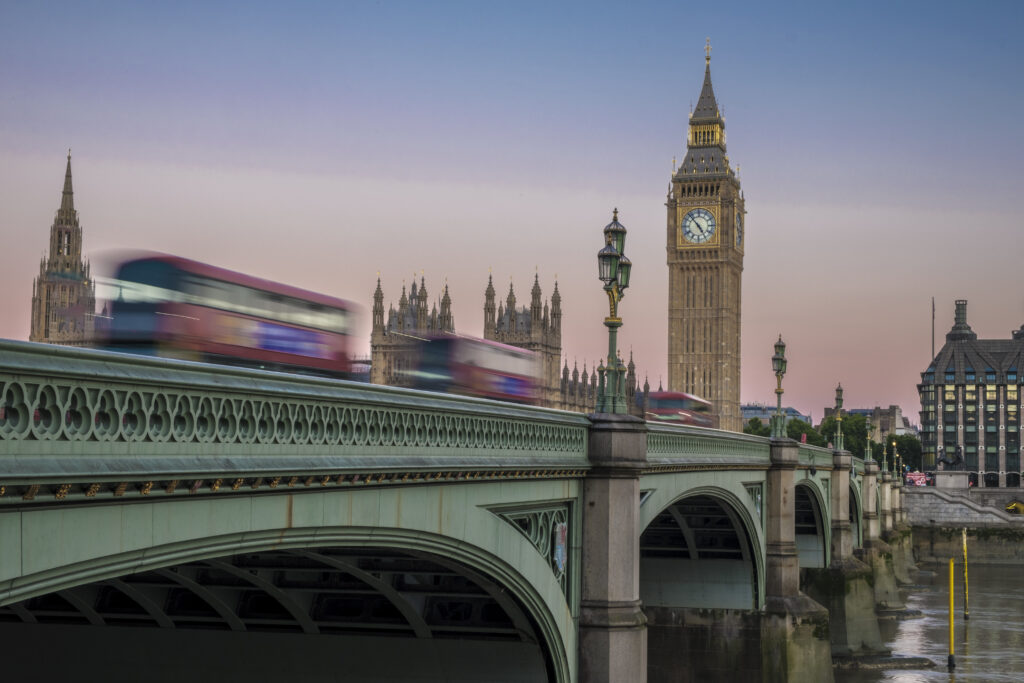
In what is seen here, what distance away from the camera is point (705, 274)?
154 meters

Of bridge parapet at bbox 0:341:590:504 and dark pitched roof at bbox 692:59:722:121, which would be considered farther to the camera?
dark pitched roof at bbox 692:59:722:121

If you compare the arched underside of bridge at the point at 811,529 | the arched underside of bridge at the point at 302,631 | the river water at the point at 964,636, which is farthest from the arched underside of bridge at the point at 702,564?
the arched underside of bridge at the point at 302,631

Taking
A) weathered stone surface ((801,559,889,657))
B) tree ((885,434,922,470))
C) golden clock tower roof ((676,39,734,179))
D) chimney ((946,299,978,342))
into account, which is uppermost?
golden clock tower roof ((676,39,734,179))

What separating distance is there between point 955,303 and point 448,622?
184677mm

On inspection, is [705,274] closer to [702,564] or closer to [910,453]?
[910,453]

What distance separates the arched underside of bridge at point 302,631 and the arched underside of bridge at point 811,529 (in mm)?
33054

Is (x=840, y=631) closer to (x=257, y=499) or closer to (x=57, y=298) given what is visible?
(x=57, y=298)

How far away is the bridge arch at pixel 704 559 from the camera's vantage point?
34.8 metres

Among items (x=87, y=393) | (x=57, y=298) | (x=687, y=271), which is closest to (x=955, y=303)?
(x=687, y=271)

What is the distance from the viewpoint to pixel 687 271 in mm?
155375

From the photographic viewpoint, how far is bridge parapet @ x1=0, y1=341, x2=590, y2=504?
278 inches

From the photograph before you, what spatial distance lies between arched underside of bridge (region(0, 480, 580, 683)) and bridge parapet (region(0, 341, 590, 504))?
0.76m

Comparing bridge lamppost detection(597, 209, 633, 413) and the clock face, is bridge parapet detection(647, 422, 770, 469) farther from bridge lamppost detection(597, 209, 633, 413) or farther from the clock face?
the clock face

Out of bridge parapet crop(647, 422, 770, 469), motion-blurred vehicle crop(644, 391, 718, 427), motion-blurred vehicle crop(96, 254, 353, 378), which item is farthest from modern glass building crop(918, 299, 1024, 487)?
motion-blurred vehicle crop(96, 254, 353, 378)
